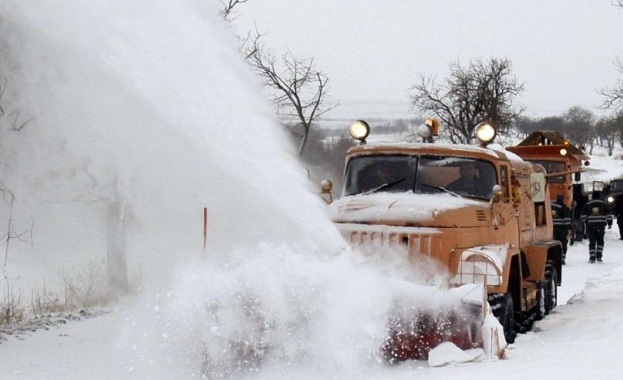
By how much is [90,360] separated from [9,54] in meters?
4.08

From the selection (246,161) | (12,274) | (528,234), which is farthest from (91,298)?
(528,234)

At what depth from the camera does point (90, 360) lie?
8211 mm

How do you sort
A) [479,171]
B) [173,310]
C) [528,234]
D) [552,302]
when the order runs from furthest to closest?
[552,302] < [528,234] < [479,171] < [173,310]

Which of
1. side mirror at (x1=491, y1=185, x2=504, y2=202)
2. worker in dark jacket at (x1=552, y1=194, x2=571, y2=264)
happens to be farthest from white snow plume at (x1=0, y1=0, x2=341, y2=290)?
worker in dark jacket at (x1=552, y1=194, x2=571, y2=264)

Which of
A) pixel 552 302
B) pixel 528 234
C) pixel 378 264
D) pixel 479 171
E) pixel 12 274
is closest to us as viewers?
pixel 378 264

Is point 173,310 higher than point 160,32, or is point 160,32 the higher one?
point 160,32

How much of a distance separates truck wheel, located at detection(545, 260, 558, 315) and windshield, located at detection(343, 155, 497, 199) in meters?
3.57

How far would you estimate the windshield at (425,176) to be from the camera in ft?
30.5

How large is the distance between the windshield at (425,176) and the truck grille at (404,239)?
1.20 meters

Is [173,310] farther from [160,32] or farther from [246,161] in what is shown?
[160,32]

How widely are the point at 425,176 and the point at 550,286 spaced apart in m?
4.46

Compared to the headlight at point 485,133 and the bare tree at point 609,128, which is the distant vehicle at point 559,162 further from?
the headlight at point 485,133

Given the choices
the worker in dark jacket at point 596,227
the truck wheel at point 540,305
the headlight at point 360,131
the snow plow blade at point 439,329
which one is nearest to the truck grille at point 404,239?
the snow plow blade at point 439,329

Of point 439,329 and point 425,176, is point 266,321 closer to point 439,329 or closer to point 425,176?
point 439,329
